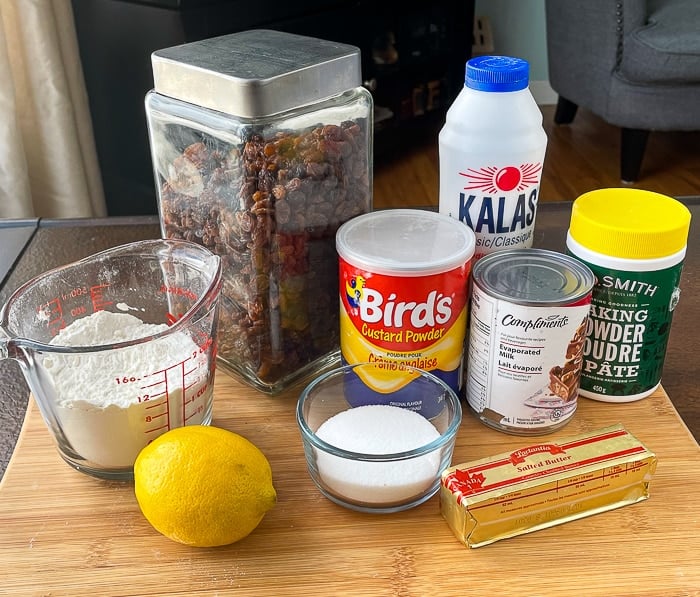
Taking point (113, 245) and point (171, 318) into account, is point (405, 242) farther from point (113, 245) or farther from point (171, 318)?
point (113, 245)

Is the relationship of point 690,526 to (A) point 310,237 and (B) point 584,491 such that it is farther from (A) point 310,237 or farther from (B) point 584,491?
(A) point 310,237

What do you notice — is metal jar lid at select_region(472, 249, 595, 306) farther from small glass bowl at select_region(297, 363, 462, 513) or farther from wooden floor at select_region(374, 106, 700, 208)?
wooden floor at select_region(374, 106, 700, 208)

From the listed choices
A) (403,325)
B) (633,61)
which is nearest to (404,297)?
(403,325)

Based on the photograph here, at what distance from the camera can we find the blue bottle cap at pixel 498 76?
0.65 metres

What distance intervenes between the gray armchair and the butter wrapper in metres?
1.78

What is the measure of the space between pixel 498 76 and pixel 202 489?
41 cm

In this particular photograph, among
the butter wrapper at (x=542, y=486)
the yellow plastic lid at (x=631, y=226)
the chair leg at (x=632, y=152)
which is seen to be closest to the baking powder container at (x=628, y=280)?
the yellow plastic lid at (x=631, y=226)

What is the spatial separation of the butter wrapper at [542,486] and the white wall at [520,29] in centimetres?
251

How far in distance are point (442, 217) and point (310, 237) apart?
0.13 m

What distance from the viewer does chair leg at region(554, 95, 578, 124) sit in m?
2.85

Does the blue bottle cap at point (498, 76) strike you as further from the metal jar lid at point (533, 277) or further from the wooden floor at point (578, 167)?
the wooden floor at point (578, 167)

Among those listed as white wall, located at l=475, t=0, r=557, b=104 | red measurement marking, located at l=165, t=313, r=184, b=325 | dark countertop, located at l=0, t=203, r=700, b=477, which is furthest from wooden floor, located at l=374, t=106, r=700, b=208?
red measurement marking, located at l=165, t=313, r=184, b=325

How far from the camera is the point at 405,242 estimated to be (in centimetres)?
69

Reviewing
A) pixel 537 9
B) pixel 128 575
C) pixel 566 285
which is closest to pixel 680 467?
pixel 566 285
